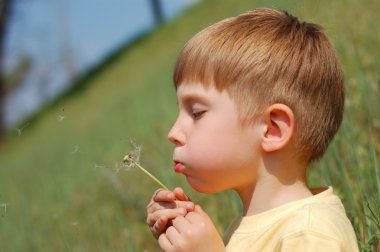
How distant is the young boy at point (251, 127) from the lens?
1541mm

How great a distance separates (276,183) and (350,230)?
0.61 feet

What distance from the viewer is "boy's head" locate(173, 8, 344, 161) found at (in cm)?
156

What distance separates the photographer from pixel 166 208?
1642 mm

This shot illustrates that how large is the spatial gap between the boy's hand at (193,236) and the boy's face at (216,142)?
0.34 ft

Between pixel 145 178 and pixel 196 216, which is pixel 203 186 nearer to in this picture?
pixel 196 216

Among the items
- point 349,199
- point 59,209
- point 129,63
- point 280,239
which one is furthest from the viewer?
point 129,63

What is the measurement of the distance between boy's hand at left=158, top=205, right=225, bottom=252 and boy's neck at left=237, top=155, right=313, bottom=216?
0.12 metres

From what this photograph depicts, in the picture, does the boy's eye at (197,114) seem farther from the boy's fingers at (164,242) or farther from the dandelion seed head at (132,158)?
the boy's fingers at (164,242)

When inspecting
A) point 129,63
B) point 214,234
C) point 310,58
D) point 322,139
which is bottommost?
point 129,63

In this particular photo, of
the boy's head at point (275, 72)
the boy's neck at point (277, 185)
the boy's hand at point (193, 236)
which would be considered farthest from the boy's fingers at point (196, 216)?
the boy's head at point (275, 72)

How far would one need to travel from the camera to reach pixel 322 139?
1.60m

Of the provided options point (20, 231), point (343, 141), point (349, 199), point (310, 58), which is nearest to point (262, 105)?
point (310, 58)

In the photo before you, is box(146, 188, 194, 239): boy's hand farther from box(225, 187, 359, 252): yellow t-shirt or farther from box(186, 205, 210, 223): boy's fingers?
box(225, 187, 359, 252): yellow t-shirt

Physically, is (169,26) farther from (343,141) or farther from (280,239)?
(280,239)
